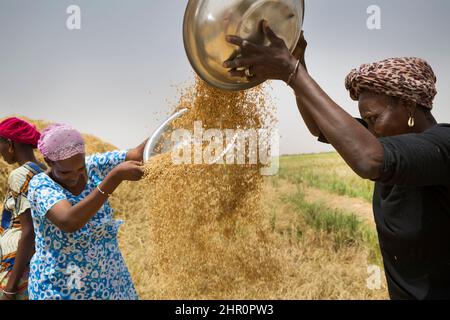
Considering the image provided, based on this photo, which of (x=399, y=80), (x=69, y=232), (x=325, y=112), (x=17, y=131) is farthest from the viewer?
(x=17, y=131)

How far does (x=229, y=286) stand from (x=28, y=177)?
128 centimetres

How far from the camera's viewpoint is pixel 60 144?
6.89 feet

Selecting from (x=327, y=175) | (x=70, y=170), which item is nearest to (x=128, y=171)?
(x=70, y=170)

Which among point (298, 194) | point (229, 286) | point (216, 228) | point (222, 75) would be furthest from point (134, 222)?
point (222, 75)

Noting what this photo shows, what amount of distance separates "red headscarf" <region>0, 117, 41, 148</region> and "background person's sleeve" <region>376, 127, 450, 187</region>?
204 cm

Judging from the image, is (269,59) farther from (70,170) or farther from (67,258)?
(67,258)

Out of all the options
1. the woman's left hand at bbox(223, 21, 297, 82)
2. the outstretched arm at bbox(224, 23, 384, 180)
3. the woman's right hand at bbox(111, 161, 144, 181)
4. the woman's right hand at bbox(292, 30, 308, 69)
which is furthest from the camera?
the woman's right hand at bbox(111, 161, 144, 181)

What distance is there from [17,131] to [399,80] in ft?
6.53

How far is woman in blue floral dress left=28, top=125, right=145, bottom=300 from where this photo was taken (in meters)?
2.08

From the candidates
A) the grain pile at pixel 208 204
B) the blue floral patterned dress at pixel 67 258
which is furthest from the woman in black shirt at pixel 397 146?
the blue floral patterned dress at pixel 67 258

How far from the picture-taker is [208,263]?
105 inches

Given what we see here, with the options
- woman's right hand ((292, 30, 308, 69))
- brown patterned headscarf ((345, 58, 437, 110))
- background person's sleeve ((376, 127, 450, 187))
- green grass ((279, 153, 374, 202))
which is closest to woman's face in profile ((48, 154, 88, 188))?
woman's right hand ((292, 30, 308, 69))

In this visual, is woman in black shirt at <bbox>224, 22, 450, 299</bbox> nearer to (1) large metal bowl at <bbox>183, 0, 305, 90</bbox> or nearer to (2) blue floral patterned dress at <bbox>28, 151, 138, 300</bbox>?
(1) large metal bowl at <bbox>183, 0, 305, 90</bbox>
